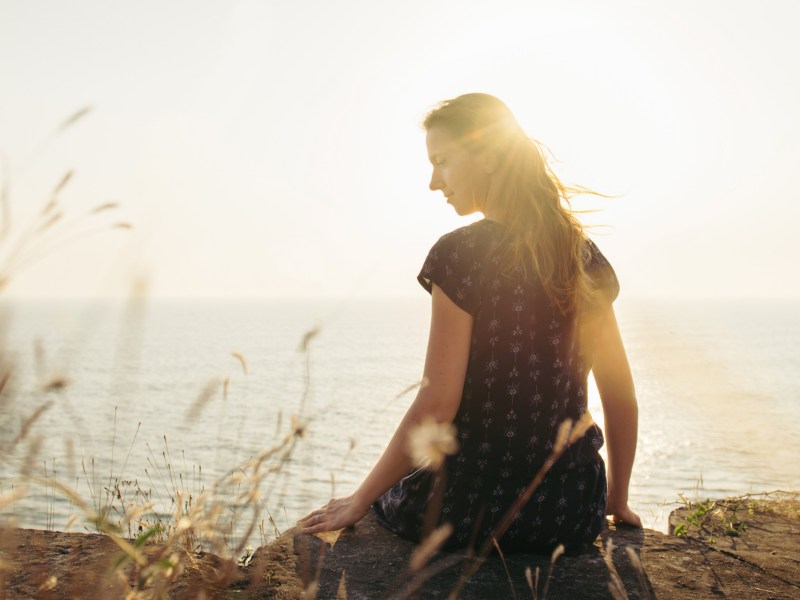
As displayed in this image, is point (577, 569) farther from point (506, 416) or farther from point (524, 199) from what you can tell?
point (524, 199)

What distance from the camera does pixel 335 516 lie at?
247cm

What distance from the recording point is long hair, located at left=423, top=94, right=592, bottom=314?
2389 millimetres

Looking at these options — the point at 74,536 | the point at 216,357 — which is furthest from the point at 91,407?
the point at 74,536

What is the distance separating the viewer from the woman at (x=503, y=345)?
2344 millimetres

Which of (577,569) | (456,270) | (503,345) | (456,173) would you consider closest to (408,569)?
(577,569)

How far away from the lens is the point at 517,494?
2451 millimetres

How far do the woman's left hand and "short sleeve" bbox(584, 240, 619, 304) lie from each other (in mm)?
1148

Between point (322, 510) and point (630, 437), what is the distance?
1.24m

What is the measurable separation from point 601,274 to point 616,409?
22.1 inches

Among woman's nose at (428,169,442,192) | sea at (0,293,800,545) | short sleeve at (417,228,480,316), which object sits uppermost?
woman's nose at (428,169,442,192)

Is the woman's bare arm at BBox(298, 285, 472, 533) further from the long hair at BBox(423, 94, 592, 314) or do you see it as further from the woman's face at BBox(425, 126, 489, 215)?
the woman's face at BBox(425, 126, 489, 215)

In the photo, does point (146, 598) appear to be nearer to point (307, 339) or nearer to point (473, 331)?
point (307, 339)

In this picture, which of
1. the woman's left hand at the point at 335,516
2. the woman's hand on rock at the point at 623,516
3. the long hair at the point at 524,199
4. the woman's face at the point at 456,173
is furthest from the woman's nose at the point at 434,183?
the woman's hand on rock at the point at 623,516

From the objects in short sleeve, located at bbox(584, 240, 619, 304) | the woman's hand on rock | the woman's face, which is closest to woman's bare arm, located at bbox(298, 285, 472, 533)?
the woman's face
